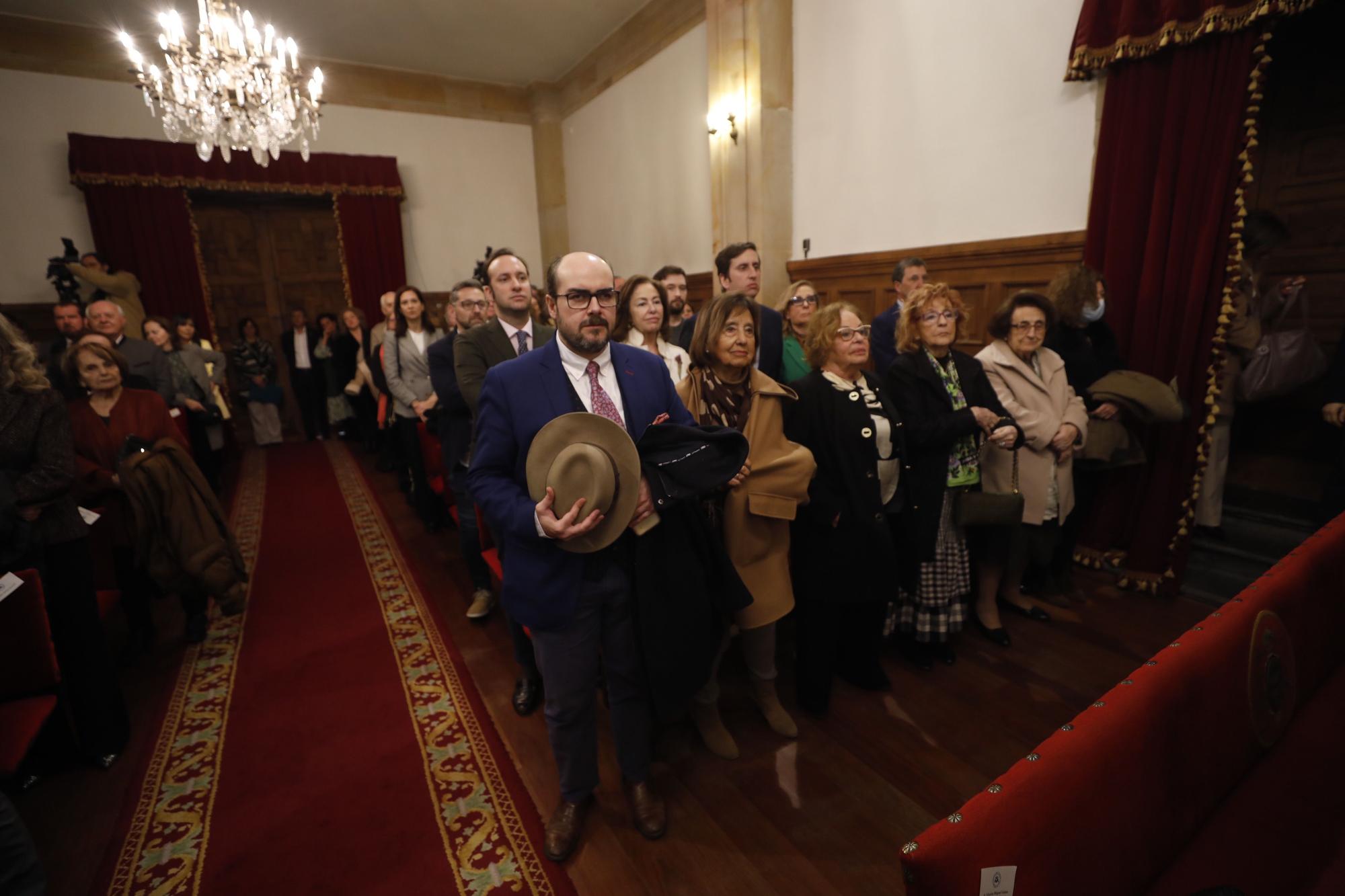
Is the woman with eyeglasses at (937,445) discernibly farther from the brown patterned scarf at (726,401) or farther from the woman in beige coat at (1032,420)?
the brown patterned scarf at (726,401)

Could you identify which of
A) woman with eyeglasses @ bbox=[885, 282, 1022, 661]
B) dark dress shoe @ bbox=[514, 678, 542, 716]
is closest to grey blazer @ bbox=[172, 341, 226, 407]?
dark dress shoe @ bbox=[514, 678, 542, 716]

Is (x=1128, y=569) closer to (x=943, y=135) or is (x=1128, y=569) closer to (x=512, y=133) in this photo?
(x=943, y=135)

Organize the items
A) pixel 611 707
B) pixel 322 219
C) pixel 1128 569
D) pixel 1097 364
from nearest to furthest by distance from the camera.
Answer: pixel 611 707 → pixel 1097 364 → pixel 1128 569 → pixel 322 219

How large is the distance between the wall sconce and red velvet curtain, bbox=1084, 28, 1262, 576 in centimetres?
290

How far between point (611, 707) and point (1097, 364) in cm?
289

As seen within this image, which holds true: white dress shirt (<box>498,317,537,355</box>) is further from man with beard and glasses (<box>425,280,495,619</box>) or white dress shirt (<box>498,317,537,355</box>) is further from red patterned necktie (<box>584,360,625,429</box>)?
red patterned necktie (<box>584,360,625,429</box>)

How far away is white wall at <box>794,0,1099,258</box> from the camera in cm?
343

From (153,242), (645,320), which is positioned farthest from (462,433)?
(153,242)

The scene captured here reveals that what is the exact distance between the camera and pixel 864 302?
480cm

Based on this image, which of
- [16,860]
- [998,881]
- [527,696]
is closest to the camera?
[998,881]

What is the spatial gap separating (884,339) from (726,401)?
1682 mm

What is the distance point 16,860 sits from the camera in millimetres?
1418

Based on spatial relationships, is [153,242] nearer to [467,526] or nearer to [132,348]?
[132,348]

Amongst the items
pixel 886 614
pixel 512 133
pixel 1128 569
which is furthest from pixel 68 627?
pixel 512 133
